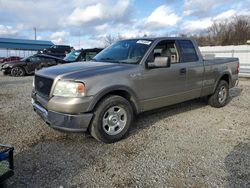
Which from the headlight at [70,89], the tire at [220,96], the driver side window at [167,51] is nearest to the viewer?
the headlight at [70,89]

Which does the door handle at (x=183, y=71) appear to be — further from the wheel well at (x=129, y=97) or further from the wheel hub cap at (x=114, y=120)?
the wheel hub cap at (x=114, y=120)

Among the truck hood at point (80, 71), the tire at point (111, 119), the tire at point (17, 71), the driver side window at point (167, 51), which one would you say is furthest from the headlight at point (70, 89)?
the tire at point (17, 71)

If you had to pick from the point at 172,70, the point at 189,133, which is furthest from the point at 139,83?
the point at 189,133

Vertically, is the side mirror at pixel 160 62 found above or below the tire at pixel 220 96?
above

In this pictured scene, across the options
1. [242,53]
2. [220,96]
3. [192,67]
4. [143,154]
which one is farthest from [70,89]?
[242,53]

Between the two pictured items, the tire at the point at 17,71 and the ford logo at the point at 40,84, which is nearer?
the ford logo at the point at 40,84

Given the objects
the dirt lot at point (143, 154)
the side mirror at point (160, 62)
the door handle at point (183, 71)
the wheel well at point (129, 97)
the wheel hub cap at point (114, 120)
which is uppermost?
the side mirror at point (160, 62)

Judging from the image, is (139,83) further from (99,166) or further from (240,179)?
(240,179)

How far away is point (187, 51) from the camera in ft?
19.2

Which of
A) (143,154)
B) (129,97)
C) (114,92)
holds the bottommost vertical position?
(143,154)

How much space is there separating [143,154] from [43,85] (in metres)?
2.10

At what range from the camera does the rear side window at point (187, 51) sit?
5.73 m

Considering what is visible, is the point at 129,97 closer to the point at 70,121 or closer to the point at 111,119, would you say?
the point at 111,119

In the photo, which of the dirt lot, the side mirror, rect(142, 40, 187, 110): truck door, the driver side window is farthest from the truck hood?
the dirt lot
